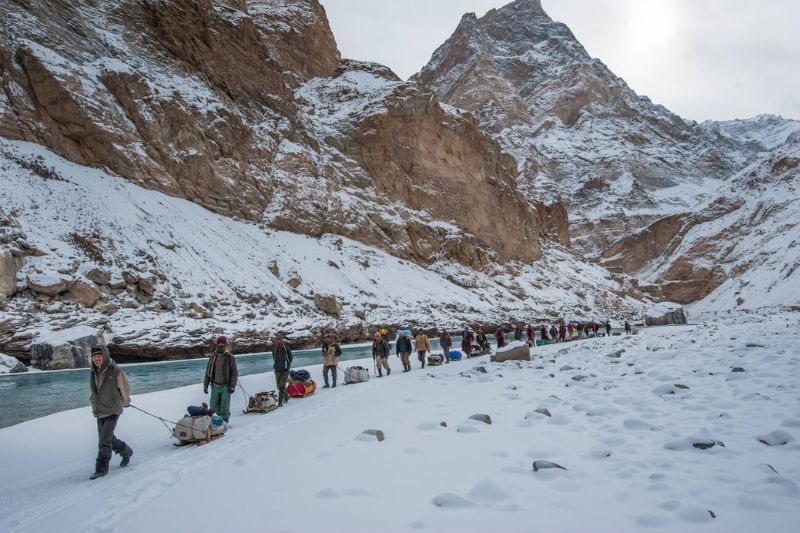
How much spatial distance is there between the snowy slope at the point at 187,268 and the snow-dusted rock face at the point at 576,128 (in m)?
59.2

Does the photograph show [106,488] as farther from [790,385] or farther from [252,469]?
[790,385]

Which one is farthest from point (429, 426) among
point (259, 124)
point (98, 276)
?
point (259, 124)

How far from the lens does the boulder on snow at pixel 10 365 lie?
16.6 m

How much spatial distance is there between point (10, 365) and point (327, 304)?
19.3m

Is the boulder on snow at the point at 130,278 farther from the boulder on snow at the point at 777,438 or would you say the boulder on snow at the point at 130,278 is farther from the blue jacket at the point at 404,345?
the boulder on snow at the point at 777,438

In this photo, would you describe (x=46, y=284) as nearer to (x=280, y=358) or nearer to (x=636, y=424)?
(x=280, y=358)

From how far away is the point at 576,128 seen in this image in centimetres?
13550

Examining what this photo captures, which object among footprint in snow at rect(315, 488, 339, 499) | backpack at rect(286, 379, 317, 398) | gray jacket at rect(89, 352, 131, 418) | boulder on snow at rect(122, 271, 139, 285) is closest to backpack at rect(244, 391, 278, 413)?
backpack at rect(286, 379, 317, 398)

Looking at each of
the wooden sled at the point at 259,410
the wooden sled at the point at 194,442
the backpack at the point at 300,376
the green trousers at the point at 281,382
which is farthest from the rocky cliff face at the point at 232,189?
the wooden sled at the point at 194,442

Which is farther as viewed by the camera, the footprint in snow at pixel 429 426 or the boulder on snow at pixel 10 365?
the boulder on snow at pixel 10 365

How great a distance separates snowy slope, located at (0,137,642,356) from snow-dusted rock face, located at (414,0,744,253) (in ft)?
194

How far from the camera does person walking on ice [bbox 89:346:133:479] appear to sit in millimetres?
5629

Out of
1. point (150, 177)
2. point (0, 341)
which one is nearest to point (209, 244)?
point (150, 177)

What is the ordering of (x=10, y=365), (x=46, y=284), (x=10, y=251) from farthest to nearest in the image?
(x=10, y=251) < (x=46, y=284) < (x=10, y=365)
